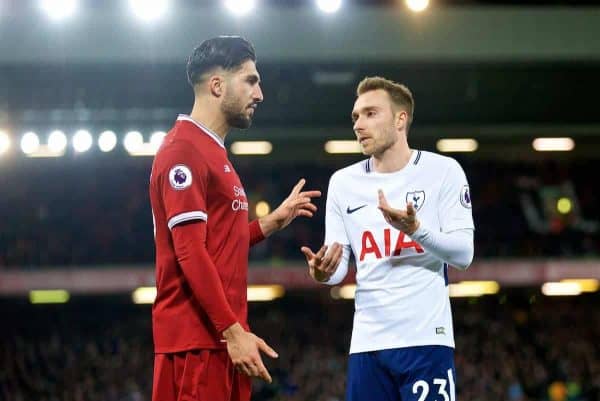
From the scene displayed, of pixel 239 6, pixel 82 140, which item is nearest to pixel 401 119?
pixel 239 6

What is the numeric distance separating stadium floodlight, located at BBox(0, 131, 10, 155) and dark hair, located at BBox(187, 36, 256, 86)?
1488 centimetres

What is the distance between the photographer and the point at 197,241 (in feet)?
11.1

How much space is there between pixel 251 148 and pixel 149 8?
18.5 ft

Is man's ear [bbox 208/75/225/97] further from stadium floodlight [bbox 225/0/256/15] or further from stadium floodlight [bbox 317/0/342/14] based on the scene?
stadium floodlight [bbox 317/0/342/14]

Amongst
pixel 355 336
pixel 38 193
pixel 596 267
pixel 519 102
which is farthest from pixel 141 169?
pixel 355 336

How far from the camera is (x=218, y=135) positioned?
3.68m

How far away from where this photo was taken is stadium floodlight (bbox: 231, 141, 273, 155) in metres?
19.7

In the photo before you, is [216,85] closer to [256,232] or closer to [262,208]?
[256,232]

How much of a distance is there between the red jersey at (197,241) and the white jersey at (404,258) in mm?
721

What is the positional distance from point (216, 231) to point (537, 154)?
1841 cm

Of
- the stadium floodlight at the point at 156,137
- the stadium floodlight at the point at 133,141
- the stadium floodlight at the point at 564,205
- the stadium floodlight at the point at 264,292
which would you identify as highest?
the stadium floodlight at the point at 133,141

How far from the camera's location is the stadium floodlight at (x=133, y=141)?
1828 centimetres

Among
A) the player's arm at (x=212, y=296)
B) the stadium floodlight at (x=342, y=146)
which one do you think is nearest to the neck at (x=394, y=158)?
the player's arm at (x=212, y=296)

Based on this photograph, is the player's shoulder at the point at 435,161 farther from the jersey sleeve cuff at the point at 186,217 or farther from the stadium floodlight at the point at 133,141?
the stadium floodlight at the point at 133,141
